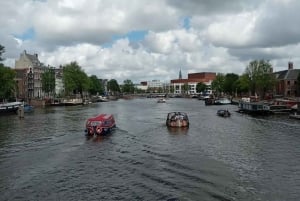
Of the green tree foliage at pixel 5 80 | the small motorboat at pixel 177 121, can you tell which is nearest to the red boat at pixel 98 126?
the small motorboat at pixel 177 121

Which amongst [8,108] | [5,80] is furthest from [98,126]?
[5,80]

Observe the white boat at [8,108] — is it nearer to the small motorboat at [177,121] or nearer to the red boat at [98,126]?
the small motorboat at [177,121]

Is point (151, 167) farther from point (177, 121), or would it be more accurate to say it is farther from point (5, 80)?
point (5, 80)

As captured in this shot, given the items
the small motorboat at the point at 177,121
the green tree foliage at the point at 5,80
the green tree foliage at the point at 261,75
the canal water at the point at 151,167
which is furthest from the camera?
the green tree foliage at the point at 261,75

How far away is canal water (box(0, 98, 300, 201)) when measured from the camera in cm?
2883

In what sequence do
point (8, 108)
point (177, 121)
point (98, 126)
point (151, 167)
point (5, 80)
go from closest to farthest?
point (151, 167)
point (98, 126)
point (177, 121)
point (8, 108)
point (5, 80)

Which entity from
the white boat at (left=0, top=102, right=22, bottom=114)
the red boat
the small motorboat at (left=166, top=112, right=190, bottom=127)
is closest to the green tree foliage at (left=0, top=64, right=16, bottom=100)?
the white boat at (left=0, top=102, right=22, bottom=114)

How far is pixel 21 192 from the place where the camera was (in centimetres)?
2961

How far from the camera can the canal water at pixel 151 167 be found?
2883cm

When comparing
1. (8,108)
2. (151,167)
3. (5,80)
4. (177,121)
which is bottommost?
(151,167)

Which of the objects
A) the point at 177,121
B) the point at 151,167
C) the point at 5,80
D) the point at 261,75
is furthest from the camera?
the point at 261,75

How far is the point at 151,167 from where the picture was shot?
3653cm

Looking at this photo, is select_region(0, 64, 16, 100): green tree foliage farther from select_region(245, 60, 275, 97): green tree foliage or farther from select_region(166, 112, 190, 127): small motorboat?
select_region(245, 60, 275, 97): green tree foliage

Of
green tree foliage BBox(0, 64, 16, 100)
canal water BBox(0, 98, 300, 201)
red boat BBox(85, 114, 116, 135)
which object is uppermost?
green tree foliage BBox(0, 64, 16, 100)
